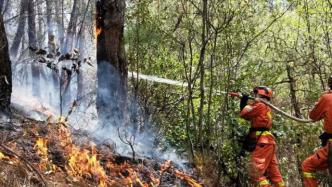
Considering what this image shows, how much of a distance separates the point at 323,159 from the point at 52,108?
640 cm

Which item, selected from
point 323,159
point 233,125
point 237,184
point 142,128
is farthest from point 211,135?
point 323,159

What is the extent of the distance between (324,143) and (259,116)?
127cm

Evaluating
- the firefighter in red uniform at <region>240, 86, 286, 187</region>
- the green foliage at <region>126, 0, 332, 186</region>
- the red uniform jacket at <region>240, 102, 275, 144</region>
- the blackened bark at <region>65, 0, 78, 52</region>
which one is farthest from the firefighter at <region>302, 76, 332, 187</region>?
the blackened bark at <region>65, 0, 78, 52</region>

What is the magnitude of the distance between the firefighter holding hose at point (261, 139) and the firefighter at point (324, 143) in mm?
745

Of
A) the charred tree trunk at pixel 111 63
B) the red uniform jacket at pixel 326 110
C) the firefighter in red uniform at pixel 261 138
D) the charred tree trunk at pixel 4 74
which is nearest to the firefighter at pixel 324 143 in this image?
the red uniform jacket at pixel 326 110

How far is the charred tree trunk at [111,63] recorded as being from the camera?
8797 millimetres

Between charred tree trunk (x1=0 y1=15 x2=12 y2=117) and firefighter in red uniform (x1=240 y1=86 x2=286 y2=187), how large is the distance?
402cm

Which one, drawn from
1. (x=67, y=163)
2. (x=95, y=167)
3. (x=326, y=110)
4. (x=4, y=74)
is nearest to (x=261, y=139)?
(x=326, y=110)

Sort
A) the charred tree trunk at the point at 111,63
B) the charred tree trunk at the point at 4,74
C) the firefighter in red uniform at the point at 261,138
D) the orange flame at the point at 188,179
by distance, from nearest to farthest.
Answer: the charred tree trunk at the point at 4,74 < the orange flame at the point at 188,179 < the firefighter in red uniform at the point at 261,138 < the charred tree trunk at the point at 111,63

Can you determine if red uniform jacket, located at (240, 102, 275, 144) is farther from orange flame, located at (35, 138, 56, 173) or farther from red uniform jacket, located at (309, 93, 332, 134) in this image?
orange flame, located at (35, 138, 56, 173)

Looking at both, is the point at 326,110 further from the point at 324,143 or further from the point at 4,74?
the point at 4,74

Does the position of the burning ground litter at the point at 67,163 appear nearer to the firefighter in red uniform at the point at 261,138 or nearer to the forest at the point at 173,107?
the forest at the point at 173,107

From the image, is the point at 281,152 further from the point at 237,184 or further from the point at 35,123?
the point at 35,123

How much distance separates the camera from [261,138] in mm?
8070
